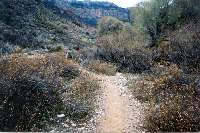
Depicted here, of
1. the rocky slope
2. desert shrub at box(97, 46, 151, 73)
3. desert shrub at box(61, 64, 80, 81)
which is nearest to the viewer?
desert shrub at box(61, 64, 80, 81)

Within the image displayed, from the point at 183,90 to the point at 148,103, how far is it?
51.0 inches

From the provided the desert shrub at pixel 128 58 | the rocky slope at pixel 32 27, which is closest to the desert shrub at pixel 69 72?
the desert shrub at pixel 128 58

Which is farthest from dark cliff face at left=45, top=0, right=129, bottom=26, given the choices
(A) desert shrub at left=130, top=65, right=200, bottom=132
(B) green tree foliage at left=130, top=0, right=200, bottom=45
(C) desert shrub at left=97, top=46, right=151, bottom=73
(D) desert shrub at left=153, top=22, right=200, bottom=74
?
(A) desert shrub at left=130, top=65, right=200, bottom=132

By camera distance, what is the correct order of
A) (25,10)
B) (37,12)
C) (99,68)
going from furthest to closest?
1. (37,12)
2. (25,10)
3. (99,68)

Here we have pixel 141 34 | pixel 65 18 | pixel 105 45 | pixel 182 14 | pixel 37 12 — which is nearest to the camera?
pixel 105 45

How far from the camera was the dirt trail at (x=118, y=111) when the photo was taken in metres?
12.1

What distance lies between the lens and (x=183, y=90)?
1477 cm

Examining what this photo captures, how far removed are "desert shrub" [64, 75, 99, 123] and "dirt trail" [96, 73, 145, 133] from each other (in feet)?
1.25

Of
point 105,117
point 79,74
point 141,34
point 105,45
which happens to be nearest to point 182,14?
point 141,34

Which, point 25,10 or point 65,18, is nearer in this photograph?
point 25,10

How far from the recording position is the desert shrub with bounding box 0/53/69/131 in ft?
39.7

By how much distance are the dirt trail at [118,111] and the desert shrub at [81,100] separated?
15.0 inches

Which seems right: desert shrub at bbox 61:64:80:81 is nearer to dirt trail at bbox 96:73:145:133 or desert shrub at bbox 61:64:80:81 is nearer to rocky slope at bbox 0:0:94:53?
dirt trail at bbox 96:73:145:133

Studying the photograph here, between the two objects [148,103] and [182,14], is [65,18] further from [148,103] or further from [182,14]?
[148,103]
